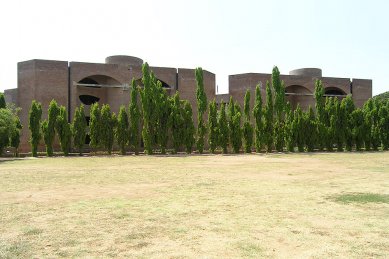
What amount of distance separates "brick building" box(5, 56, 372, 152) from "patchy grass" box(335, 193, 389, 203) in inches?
1151

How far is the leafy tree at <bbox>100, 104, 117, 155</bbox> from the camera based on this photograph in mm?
29906

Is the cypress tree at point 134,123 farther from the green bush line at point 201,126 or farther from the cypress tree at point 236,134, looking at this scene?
the cypress tree at point 236,134

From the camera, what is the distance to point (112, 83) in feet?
120

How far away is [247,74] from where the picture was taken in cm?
3894

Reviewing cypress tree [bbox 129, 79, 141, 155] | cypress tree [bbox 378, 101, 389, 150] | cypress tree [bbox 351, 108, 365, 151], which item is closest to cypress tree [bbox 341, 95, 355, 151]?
cypress tree [bbox 351, 108, 365, 151]

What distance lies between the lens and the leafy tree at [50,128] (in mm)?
28750

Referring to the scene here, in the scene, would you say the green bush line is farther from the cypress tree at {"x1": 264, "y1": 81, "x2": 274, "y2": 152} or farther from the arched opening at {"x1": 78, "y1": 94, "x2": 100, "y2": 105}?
the arched opening at {"x1": 78, "y1": 94, "x2": 100, "y2": 105}

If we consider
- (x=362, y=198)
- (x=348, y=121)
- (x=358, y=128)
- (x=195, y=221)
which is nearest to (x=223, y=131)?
(x=348, y=121)

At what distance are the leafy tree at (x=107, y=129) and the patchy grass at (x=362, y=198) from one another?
2446cm

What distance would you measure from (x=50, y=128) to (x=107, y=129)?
4.48 metres

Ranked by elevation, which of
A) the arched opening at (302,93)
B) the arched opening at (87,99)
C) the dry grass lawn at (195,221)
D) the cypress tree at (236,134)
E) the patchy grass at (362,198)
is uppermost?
the arched opening at (302,93)

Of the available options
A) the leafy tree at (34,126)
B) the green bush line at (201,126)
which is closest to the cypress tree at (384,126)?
the green bush line at (201,126)

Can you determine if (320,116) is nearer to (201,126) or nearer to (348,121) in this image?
(348,121)

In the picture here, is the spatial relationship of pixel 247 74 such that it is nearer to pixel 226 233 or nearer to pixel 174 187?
pixel 174 187
